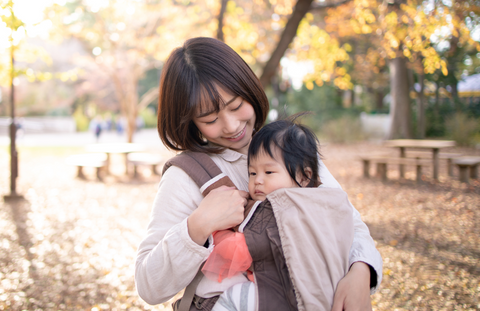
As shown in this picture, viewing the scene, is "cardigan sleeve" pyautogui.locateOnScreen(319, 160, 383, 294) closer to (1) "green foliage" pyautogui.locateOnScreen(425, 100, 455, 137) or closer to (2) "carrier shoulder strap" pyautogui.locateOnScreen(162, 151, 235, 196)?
(2) "carrier shoulder strap" pyautogui.locateOnScreen(162, 151, 235, 196)

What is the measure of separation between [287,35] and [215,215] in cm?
592

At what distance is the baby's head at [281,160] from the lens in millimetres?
1490

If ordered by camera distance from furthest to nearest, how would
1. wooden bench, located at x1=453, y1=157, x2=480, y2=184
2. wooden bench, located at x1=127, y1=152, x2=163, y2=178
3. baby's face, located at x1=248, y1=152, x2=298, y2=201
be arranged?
wooden bench, located at x1=127, y1=152, x2=163, y2=178
wooden bench, located at x1=453, y1=157, x2=480, y2=184
baby's face, located at x1=248, y1=152, x2=298, y2=201

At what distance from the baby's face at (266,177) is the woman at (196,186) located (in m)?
0.06

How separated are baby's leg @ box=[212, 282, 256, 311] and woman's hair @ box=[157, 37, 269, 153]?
1.96ft

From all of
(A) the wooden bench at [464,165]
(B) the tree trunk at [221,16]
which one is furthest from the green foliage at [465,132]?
(B) the tree trunk at [221,16]

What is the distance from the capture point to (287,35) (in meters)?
6.57

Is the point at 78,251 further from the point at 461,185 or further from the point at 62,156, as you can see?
the point at 62,156

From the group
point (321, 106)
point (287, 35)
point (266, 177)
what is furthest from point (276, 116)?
point (321, 106)

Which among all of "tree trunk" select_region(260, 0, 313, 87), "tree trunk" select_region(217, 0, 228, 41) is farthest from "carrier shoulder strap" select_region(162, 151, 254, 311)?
"tree trunk" select_region(217, 0, 228, 41)

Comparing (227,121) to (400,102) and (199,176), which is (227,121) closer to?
(199,176)

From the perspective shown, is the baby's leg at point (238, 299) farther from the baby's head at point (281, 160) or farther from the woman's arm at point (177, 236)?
the baby's head at point (281, 160)

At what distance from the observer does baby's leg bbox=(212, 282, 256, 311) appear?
1.26 m

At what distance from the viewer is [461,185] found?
8133 mm
